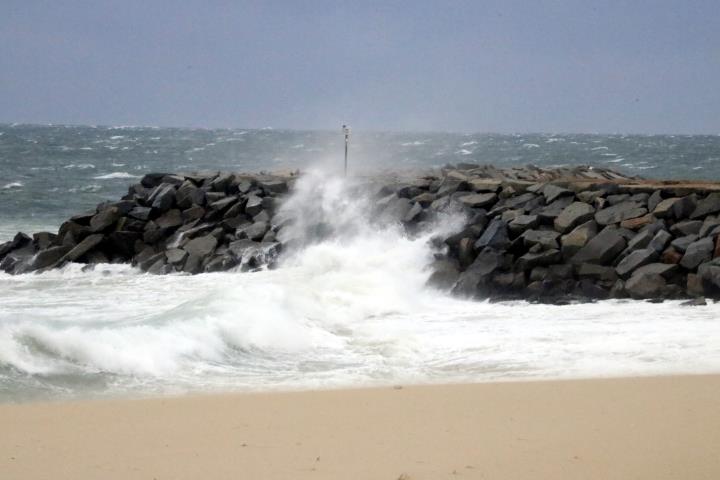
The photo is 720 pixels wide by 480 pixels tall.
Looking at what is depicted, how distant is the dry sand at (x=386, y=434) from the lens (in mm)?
5035

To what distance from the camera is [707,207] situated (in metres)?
12.7

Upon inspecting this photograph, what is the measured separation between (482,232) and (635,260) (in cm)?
223

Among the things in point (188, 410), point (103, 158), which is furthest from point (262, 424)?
point (103, 158)

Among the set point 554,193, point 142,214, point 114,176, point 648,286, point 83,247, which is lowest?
point 114,176

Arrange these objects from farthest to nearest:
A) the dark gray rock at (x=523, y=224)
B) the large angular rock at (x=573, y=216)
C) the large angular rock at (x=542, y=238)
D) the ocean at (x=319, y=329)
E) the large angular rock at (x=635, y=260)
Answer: the dark gray rock at (x=523, y=224) → the large angular rock at (x=573, y=216) → the large angular rock at (x=542, y=238) → the large angular rock at (x=635, y=260) → the ocean at (x=319, y=329)

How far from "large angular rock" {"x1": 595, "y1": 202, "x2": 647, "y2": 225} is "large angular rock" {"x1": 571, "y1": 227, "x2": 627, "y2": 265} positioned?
1.89 feet

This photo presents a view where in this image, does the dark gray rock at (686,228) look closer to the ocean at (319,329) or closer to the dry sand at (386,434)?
the ocean at (319,329)

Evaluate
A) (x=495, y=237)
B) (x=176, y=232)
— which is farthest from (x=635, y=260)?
(x=176, y=232)

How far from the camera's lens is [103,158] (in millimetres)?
47094

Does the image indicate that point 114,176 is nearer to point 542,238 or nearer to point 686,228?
point 542,238

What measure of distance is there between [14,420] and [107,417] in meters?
0.55

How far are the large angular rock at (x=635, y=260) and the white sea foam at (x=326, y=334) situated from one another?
25.1 inches

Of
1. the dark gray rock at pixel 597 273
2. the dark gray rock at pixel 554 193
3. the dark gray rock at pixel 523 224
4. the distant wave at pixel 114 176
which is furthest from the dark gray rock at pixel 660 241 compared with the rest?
the distant wave at pixel 114 176

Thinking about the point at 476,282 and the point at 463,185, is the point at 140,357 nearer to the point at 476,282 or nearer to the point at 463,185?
the point at 476,282
